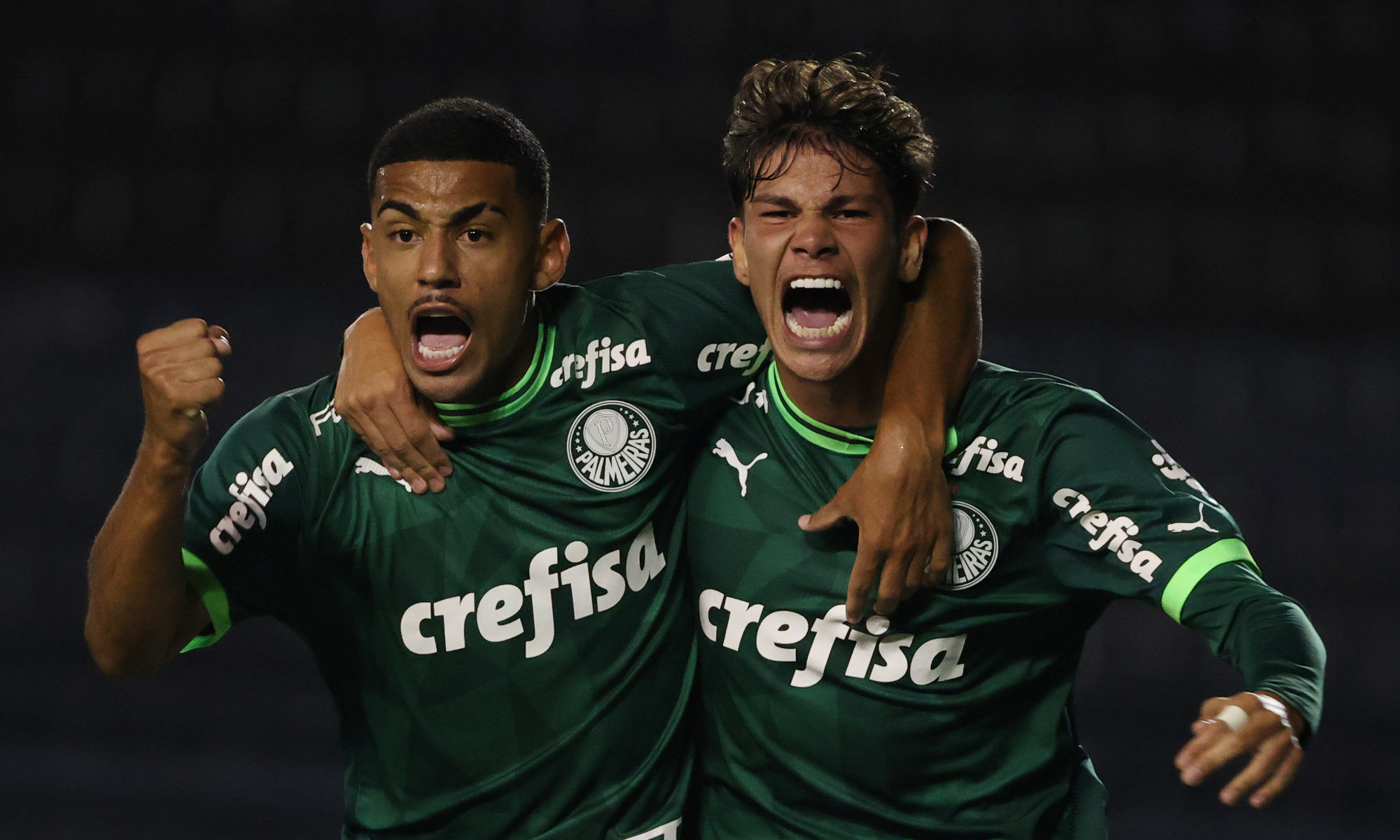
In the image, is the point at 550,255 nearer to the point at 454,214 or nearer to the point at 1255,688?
the point at 454,214

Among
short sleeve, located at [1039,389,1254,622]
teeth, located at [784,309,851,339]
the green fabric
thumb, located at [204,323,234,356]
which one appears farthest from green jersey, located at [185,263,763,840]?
the green fabric

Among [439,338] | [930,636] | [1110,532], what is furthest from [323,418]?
[1110,532]

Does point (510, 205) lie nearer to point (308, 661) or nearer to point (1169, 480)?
point (1169, 480)

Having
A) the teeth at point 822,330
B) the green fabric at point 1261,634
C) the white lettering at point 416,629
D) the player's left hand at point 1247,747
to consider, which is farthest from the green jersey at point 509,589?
the player's left hand at point 1247,747

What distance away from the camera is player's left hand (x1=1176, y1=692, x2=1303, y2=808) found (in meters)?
1.71

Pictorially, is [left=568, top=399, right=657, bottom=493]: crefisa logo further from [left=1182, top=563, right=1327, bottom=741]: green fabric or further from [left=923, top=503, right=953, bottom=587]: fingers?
[left=1182, top=563, right=1327, bottom=741]: green fabric

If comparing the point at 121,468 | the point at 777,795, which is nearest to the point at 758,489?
the point at 777,795

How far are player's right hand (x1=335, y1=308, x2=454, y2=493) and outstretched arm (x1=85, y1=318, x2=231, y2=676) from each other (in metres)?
0.31

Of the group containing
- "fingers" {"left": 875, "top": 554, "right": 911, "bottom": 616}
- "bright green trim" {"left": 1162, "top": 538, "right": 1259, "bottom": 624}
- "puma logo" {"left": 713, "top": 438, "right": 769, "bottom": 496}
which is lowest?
"fingers" {"left": 875, "top": 554, "right": 911, "bottom": 616}

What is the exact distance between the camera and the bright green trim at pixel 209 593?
2.27m

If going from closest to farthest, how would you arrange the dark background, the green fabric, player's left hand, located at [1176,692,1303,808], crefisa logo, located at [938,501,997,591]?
1. player's left hand, located at [1176,692,1303,808]
2. the green fabric
3. crefisa logo, located at [938,501,997,591]
4. the dark background

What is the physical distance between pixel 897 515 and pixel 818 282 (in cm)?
39

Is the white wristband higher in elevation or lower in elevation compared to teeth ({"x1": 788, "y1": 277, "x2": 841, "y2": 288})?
lower

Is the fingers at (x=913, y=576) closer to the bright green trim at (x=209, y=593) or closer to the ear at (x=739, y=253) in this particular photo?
the ear at (x=739, y=253)
